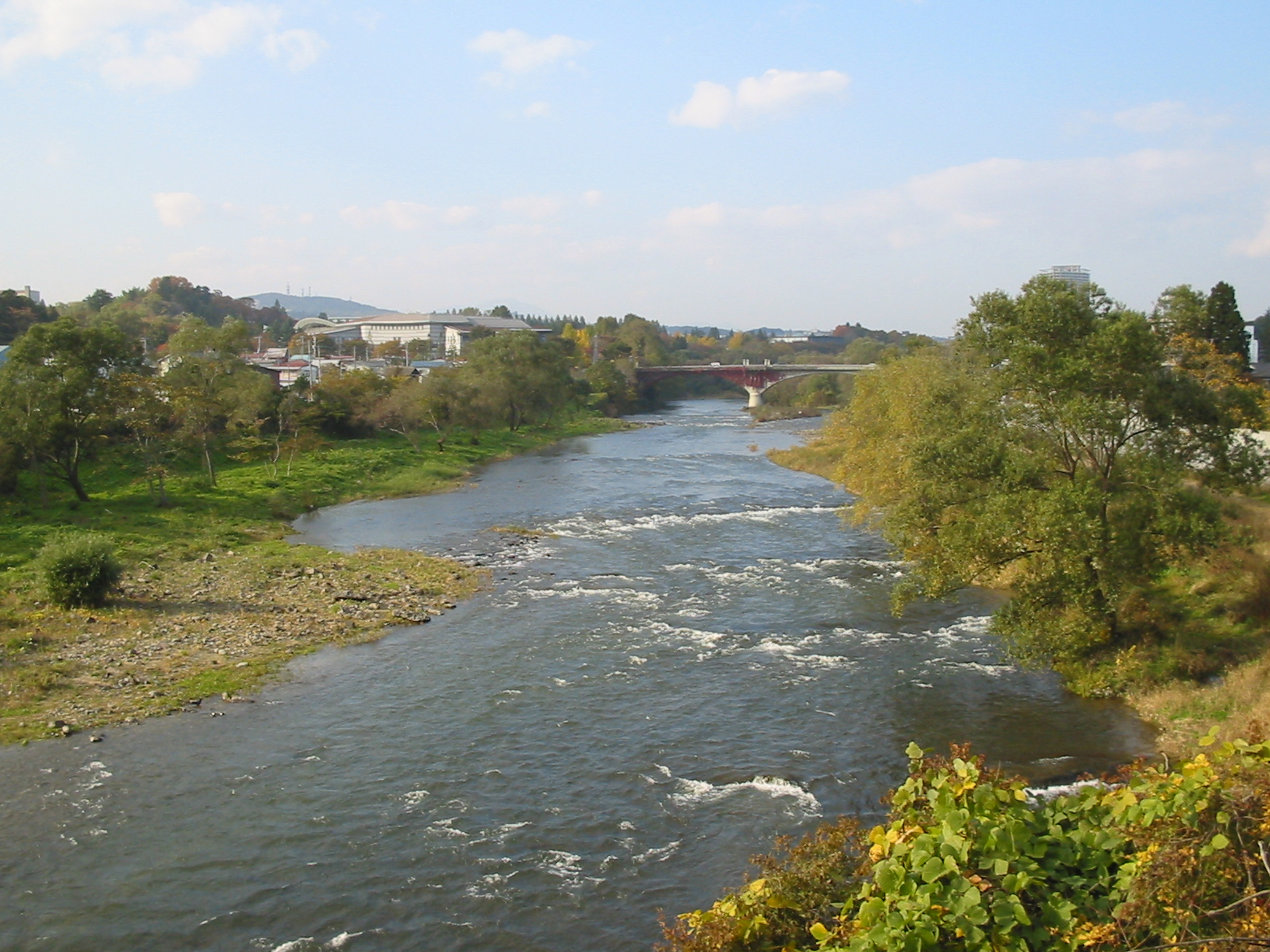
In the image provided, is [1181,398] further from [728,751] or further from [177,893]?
[177,893]

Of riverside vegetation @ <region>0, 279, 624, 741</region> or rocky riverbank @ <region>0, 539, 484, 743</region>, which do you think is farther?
riverside vegetation @ <region>0, 279, 624, 741</region>

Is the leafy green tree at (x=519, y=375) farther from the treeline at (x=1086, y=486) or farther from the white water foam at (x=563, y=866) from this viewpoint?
the white water foam at (x=563, y=866)


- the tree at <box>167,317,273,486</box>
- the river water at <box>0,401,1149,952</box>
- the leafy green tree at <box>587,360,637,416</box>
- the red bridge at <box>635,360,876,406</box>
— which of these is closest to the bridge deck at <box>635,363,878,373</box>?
the red bridge at <box>635,360,876,406</box>

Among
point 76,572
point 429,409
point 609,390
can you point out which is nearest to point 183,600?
point 76,572

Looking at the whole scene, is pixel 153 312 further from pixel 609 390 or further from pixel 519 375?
pixel 519 375

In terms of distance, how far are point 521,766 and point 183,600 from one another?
13.2m

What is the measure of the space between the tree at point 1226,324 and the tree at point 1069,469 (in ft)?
89.2

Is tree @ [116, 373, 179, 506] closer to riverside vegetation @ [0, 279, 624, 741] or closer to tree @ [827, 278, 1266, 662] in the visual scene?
riverside vegetation @ [0, 279, 624, 741]

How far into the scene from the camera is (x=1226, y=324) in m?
44.4

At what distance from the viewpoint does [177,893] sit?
12.2 m

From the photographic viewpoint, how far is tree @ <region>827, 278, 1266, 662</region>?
58.6ft

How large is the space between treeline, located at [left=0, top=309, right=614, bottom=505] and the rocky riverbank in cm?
856

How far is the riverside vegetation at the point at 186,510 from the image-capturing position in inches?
794

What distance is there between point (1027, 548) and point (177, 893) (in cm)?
1542
